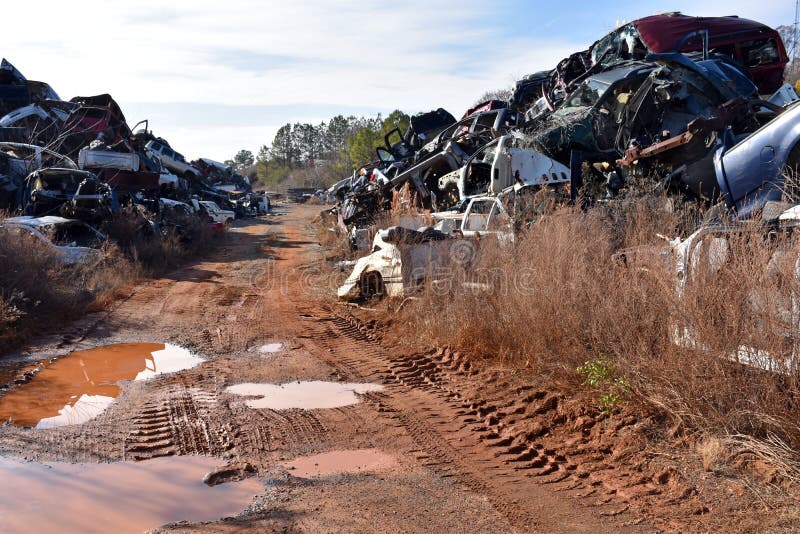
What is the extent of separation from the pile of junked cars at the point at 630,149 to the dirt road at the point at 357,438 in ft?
7.43

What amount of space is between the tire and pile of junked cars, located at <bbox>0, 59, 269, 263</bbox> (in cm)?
570

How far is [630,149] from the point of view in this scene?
1016cm

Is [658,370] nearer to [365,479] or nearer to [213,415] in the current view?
[365,479]

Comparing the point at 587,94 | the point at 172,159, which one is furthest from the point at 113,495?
the point at 172,159

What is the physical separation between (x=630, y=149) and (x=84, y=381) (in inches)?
317

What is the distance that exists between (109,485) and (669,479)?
365 centimetres

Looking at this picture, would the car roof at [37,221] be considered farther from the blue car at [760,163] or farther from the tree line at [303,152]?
the tree line at [303,152]

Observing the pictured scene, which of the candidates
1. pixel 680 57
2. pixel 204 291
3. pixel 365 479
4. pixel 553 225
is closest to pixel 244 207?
pixel 204 291

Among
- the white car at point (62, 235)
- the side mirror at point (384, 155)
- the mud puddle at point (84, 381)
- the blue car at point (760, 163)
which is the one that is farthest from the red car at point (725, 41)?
the white car at point (62, 235)

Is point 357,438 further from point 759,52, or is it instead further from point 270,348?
point 759,52

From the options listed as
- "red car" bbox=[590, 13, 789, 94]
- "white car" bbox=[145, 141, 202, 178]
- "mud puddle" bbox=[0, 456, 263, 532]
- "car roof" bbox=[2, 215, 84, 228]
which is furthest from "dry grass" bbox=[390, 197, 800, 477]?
"white car" bbox=[145, 141, 202, 178]

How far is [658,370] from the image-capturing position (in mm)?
4879

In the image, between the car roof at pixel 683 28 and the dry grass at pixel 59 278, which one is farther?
the car roof at pixel 683 28

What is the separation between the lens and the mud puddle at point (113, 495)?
13.3 feet
